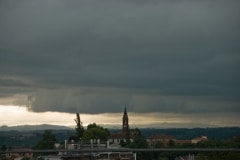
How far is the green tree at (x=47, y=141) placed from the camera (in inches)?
4296

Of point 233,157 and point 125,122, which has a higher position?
point 125,122

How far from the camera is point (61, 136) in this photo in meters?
140

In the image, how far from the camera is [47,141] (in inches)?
4434

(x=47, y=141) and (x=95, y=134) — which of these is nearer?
(x=47, y=141)

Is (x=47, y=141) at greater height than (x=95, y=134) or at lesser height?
lesser

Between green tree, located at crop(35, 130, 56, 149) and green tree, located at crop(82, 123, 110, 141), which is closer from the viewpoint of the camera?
green tree, located at crop(35, 130, 56, 149)

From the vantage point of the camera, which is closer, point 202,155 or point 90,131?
point 202,155

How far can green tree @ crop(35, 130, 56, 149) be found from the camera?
10911cm

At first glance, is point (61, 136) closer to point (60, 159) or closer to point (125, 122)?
point (125, 122)

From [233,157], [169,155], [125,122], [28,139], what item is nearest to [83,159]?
[233,157]

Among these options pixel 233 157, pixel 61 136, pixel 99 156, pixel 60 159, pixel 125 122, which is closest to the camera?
pixel 60 159

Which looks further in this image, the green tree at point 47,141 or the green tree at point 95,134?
the green tree at point 95,134

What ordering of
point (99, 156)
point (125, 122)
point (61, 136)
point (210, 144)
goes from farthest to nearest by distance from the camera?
1. point (125, 122)
2. point (61, 136)
3. point (210, 144)
4. point (99, 156)

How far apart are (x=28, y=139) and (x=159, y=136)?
89121 mm
